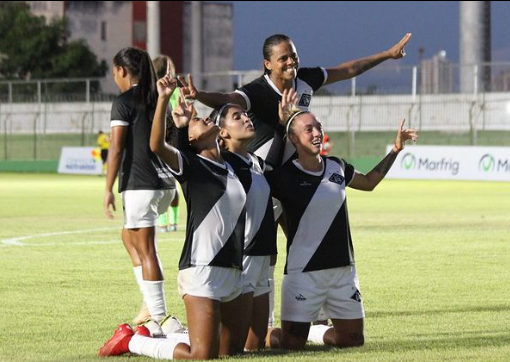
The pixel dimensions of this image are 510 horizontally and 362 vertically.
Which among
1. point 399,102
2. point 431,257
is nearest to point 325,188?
point 431,257

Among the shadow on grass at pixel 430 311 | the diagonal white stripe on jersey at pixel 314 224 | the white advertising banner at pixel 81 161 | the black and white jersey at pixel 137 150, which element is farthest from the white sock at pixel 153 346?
the white advertising banner at pixel 81 161

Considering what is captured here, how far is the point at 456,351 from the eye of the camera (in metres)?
7.91

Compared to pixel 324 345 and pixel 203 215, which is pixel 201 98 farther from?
pixel 324 345

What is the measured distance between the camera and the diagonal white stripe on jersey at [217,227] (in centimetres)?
762

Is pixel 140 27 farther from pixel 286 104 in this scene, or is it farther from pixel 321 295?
pixel 321 295

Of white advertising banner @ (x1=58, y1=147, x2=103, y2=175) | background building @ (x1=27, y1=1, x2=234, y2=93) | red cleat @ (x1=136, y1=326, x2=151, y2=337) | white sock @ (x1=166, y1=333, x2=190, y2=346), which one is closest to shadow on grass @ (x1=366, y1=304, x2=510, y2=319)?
white sock @ (x1=166, y1=333, x2=190, y2=346)

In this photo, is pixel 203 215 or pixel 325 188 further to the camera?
pixel 325 188

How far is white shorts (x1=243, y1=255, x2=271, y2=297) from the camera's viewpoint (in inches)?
312

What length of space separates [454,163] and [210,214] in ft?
98.8

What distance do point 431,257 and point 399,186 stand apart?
1992 centimetres

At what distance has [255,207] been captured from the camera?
26.1 ft

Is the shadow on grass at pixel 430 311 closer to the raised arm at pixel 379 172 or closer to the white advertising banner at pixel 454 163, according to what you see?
the raised arm at pixel 379 172

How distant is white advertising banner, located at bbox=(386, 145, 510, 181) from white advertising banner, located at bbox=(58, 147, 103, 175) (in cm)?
1163

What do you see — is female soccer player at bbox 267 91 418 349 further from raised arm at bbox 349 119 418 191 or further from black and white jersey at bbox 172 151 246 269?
black and white jersey at bbox 172 151 246 269
